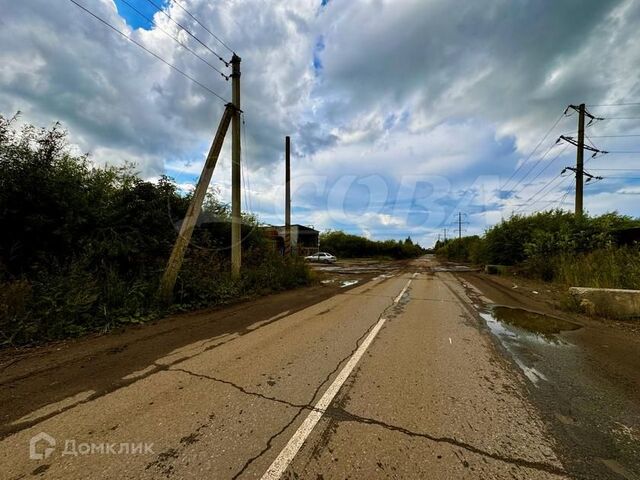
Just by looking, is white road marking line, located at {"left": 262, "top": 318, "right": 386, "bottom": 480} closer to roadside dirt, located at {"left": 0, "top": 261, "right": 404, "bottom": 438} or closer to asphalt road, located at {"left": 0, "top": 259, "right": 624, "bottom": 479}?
asphalt road, located at {"left": 0, "top": 259, "right": 624, "bottom": 479}

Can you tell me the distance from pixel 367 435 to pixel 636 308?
8147mm

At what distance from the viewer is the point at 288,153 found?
1719 cm

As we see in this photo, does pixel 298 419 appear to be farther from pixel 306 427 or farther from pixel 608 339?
pixel 608 339

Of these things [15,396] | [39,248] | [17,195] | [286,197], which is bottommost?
[15,396]

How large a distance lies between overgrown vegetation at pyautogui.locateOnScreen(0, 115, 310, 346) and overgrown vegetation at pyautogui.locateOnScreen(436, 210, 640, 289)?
11.6 m

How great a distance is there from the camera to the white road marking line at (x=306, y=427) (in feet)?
6.75

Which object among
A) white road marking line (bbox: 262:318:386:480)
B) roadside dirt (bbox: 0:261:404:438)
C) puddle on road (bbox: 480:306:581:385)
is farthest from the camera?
puddle on road (bbox: 480:306:581:385)

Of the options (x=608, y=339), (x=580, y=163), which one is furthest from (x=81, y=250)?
(x=580, y=163)

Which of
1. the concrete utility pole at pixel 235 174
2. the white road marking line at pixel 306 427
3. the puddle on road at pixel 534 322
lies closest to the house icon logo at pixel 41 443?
the white road marking line at pixel 306 427

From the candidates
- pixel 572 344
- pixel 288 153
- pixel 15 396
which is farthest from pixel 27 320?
pixel 288 153

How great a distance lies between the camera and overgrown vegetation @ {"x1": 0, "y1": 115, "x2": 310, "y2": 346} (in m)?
5.35

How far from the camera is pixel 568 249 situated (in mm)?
14734

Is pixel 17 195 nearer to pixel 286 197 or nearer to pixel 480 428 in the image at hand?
pixel 480 428

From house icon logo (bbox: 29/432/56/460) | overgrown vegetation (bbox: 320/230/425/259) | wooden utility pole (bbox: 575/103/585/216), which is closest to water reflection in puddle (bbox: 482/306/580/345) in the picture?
house icon logo (bbox: 29/432/56/460)
